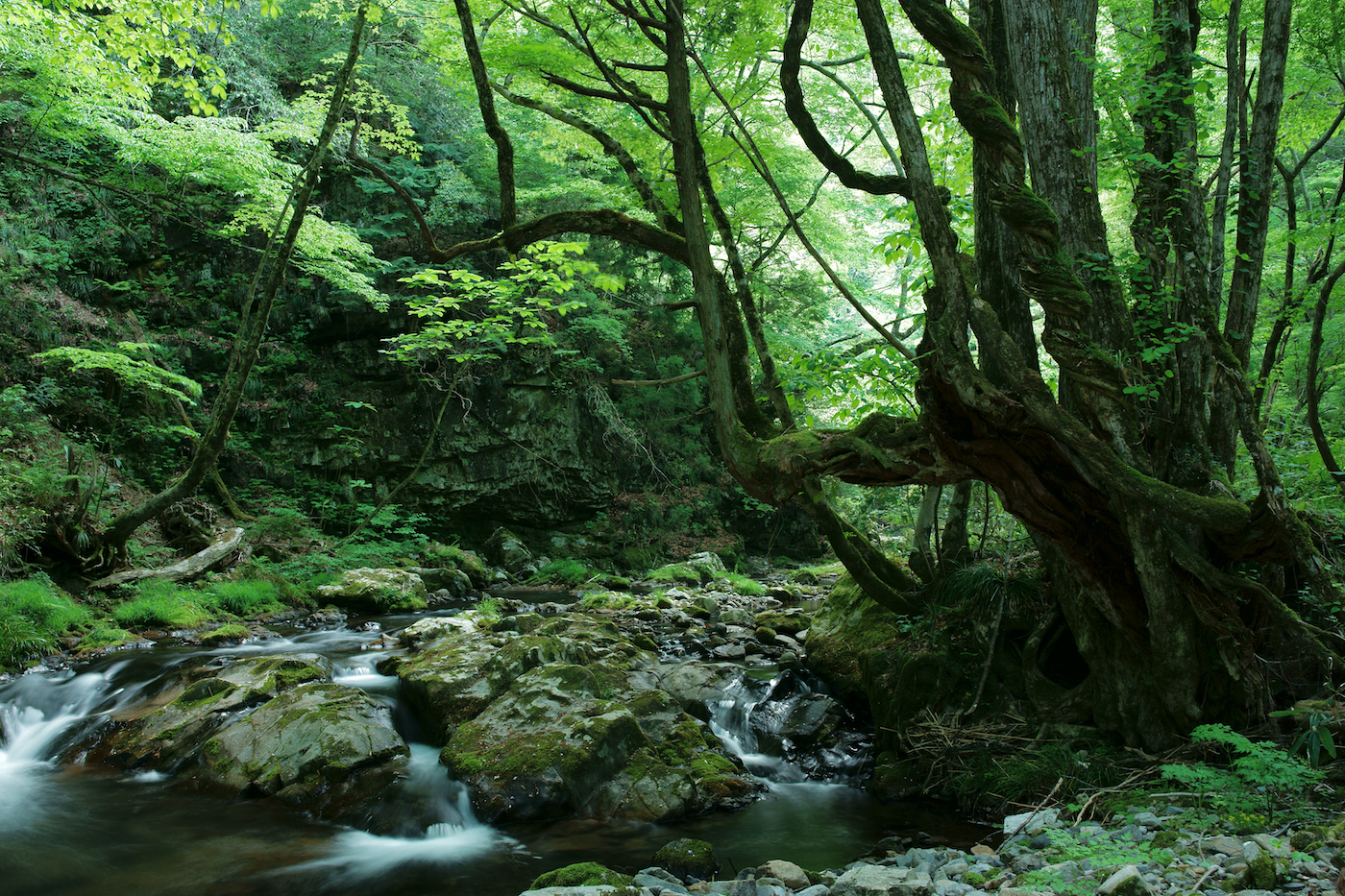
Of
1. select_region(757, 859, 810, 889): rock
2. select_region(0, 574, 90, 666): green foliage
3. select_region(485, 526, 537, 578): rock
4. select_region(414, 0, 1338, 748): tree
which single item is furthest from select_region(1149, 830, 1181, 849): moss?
select_region(485, 526, 537, 578): rock

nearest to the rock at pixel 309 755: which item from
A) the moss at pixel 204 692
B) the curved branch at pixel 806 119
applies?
the moss at pixel 204 692

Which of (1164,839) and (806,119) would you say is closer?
(1164,839)

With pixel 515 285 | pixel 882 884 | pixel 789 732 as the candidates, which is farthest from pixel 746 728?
pixel 515 285

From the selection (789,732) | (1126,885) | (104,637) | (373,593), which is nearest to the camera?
(1126,885)

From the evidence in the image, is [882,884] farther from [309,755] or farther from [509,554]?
[509,554]

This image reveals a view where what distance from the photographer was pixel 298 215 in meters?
7.32

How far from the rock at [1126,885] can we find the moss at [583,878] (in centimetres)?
186

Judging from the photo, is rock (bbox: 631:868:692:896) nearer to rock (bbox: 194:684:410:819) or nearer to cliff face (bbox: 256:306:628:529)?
rock (bbox: 194:684:410:819)

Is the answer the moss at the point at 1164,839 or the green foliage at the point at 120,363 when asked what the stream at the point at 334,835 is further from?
the green foliage at the point at 120,363

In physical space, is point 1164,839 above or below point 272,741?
above

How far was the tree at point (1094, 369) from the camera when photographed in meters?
3.38

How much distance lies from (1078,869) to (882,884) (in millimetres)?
701

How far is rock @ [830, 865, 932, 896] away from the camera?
2613 mm

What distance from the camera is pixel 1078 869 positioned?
2.49 m
